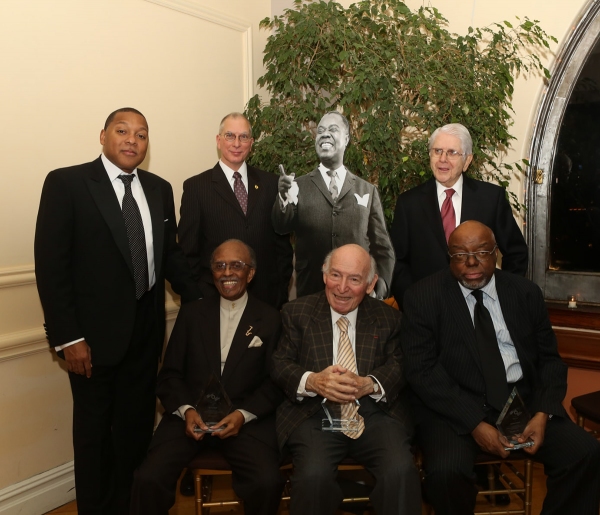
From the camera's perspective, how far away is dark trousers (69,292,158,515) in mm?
3098

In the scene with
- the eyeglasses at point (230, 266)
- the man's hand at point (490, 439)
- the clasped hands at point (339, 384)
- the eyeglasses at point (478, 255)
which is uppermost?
the eyeglasses at point (478, 255)

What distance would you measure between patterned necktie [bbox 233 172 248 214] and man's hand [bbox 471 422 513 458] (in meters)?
1.60

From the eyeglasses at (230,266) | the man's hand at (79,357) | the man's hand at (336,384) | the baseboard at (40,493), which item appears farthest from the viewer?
the baseboard at (40,493)

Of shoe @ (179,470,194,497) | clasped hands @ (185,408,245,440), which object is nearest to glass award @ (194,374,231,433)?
clasped hands @ (185,408,245,440)

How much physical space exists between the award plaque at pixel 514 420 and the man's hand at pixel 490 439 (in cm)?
2

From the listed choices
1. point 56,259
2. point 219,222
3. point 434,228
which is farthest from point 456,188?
point 56,259

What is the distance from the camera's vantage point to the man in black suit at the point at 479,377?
9.00 feet

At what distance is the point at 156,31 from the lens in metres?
4.10

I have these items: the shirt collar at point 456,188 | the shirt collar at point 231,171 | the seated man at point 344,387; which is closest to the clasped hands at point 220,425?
the seated man at point 344,387

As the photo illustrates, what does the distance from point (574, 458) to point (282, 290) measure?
1.71 metres

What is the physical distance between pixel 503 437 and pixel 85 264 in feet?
6.47

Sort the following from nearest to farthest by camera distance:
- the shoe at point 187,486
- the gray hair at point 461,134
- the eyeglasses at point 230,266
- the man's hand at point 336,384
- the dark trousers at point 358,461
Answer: the dark trousers at point 358,461 < the man's hand at point 336,384 < the eyeglasses at point 230,266 < the gray hair at point 461,134 < the shoe at point 187,486

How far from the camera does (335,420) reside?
2.88 m

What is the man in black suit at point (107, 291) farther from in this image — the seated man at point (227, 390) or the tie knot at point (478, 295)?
the tie knot at point (478, 295)
